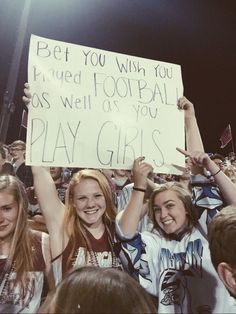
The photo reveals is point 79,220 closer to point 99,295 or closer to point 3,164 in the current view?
point 3,164

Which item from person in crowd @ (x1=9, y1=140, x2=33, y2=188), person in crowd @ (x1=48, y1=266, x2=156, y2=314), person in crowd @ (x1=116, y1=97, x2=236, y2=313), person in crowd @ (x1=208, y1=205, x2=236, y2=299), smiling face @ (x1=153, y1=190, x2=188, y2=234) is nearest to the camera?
person in crowd @ (x1=48, y1=266, x2=156, y2=314)

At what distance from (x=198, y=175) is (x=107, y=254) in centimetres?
59

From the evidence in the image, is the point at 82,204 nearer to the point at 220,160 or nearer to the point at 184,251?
the point at 184,251

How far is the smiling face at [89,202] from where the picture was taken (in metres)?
1.93

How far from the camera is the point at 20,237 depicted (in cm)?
182

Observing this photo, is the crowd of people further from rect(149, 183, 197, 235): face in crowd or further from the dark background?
the dark background

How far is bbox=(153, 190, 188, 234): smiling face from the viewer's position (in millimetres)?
2012

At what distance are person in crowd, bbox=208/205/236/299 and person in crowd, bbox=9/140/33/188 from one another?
7.41 ft

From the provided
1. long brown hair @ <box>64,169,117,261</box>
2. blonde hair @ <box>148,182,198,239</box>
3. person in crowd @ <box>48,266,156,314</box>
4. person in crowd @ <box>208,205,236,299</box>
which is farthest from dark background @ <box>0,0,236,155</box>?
person in crowd @ <box>48,266,156,314</box>

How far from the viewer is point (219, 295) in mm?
1851

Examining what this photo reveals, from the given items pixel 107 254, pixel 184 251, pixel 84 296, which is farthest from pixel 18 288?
pixel 84 296

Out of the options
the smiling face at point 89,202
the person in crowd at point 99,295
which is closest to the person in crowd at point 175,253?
the smiling face at point 89,202

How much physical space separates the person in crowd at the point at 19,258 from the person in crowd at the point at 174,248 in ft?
1.15

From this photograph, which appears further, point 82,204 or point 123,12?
point 123,12
